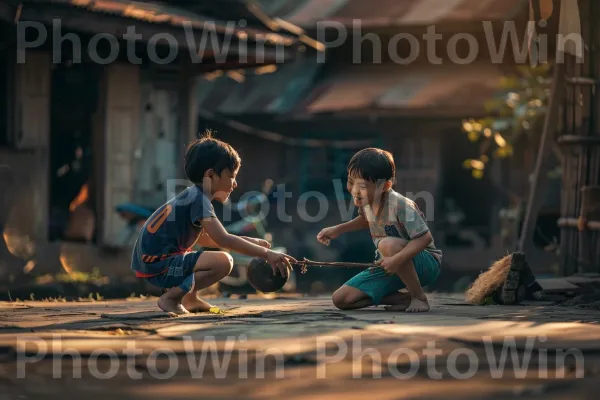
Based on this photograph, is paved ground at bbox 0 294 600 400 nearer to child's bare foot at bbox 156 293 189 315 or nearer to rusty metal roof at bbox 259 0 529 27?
child's bare foot at bbox 156 293 189 315

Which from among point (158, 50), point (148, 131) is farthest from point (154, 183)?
point (158, 50)

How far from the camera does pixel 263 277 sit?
23.2 feet

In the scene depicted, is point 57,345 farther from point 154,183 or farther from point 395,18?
point 395,18

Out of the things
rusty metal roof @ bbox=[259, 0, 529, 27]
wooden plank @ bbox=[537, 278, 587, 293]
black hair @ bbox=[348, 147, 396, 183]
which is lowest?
wooden plank @ bbox=[537, 278, 587, 293]

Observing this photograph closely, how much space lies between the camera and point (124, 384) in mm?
4008

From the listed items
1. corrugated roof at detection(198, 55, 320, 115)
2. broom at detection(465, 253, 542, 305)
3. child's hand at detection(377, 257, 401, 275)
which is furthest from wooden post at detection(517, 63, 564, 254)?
corrugated roof at detection(198, 55, 320, 115)

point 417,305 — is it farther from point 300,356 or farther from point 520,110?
point 520,110

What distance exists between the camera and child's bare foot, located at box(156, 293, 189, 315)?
6.89 metres

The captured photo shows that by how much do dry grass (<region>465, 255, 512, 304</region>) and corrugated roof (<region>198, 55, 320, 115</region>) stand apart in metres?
12.8

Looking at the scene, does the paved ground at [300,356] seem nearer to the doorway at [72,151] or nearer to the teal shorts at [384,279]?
the teal shorts at [384,279]

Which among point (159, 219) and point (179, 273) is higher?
point (159, 219)

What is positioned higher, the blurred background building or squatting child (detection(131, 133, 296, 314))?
the blurred background building

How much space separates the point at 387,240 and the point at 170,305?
1369mm

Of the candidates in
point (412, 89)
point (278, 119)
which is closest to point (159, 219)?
point (278, 119)
